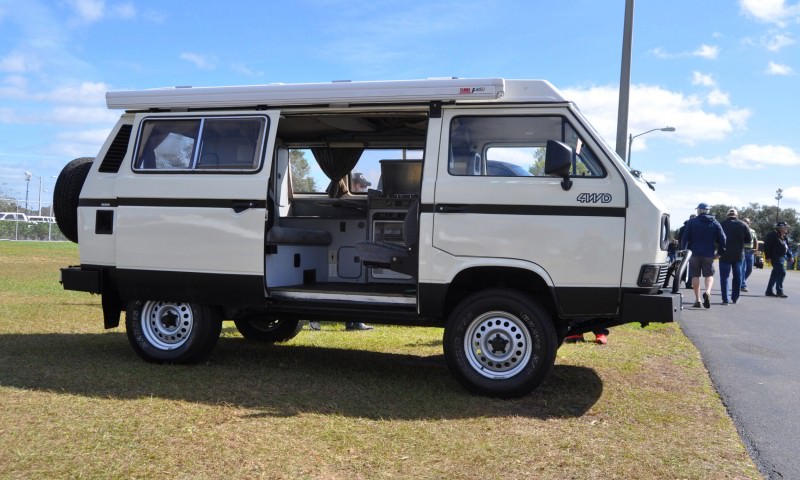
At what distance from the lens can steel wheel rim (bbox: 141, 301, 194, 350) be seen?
7.04 meters

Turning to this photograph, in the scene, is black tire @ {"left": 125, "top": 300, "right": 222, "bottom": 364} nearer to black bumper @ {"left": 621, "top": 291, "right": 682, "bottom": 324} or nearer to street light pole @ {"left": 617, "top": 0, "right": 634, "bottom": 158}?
black bumper @ {"left": 621, "top": 291, "right": 682, "bottom": 324}

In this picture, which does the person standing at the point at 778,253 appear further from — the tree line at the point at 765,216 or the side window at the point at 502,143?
the tree line at the point at 765,216

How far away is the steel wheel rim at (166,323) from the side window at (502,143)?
3062mm

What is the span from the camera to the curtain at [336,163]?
27.4 feet

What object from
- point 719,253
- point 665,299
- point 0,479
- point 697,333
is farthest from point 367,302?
point 719,253

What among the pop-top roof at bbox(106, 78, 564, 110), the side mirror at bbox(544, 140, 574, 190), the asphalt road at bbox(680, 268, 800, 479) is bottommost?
the asphalt road at bbox(680, 268, 800, 479)

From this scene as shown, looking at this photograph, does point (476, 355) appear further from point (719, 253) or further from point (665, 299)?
point (719, 253)

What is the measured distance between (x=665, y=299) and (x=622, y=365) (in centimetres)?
201

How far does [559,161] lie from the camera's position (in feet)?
18.6

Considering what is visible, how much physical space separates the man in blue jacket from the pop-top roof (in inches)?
325

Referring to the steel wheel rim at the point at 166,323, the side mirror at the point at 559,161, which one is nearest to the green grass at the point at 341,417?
the steel wheel rim at the point at 166,323

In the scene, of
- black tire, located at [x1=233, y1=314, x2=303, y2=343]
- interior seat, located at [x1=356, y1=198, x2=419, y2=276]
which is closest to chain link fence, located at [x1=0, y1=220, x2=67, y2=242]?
black tire, located at [x1=233, y1=314, x2=303, y2=343]

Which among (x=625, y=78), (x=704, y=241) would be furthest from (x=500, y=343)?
(x=704, y=241)

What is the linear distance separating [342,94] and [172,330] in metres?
2.91
